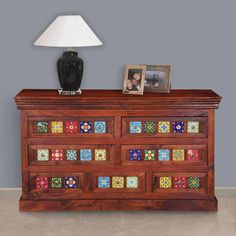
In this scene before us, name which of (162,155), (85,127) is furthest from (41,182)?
(162,155)

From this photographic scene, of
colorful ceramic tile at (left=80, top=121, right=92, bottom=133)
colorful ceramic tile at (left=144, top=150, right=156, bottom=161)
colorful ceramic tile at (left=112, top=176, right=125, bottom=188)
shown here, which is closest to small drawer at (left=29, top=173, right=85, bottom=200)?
colorful ceramic tile at (left=112, top=176, right=125, bottom=188)

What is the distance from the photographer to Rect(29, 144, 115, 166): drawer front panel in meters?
4.38

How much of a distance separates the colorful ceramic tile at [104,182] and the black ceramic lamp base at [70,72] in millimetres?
603

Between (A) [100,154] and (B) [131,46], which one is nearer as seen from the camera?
(A) [100,154]

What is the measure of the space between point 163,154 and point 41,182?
85 cm

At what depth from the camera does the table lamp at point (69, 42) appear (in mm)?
4248

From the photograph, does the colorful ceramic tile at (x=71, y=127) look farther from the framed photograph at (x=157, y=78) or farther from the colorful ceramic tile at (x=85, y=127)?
the framed photograph at (x=157, y=78)

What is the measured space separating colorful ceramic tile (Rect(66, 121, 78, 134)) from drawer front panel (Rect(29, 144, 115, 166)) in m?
0.12

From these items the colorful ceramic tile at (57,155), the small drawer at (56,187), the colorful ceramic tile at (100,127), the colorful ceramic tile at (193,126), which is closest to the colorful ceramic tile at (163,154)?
the colorful ceramic tile at (193,126)

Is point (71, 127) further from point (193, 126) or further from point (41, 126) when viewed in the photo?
point (193, 126)

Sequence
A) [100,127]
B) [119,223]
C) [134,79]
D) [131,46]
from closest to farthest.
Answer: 1. [119,223]
2. [100,127]
3. [134,79]
4. [131,46]

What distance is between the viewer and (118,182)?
14.5ft

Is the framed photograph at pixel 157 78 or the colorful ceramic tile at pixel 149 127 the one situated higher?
the framed photograph at pixel 157 78
